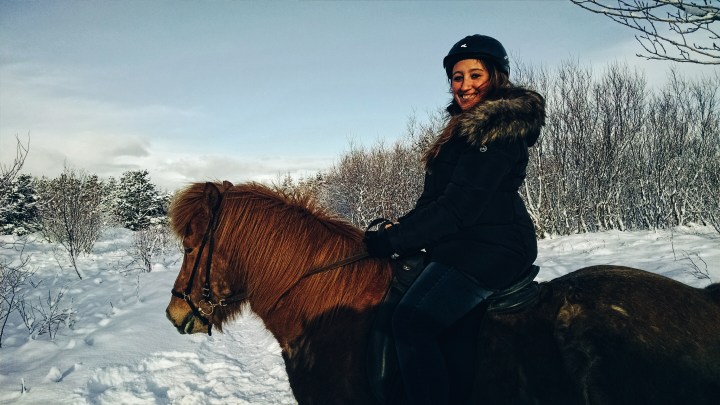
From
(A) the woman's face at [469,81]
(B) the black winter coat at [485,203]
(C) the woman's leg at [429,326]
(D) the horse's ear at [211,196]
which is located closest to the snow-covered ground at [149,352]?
(D) the horse's ear at [211,196]

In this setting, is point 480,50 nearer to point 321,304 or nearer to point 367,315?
point 367,315

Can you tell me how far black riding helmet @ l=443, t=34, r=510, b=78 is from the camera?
242cm

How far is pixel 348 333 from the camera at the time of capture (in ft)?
7.99

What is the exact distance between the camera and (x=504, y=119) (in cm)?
207

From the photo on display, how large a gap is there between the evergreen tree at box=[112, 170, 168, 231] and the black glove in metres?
40.8

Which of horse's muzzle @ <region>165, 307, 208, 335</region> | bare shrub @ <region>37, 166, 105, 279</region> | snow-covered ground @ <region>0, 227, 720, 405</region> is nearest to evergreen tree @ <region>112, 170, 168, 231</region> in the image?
bare shrub @ <region>37, 166, 105, 279</region>

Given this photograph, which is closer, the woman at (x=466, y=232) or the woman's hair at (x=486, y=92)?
the woman at (x=466, y=232)

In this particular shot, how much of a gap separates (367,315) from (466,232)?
2.73 ft

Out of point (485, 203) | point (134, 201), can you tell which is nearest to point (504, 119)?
point (485, 203)

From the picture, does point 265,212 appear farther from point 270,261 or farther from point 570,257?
point 570,257

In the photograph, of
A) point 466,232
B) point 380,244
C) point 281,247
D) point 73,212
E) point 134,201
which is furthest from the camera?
point 134,201

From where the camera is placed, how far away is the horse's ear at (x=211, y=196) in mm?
2752

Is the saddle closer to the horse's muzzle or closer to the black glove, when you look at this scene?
the black glove

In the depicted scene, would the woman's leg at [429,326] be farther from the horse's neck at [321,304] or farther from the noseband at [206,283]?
the noseband at [206,283]
